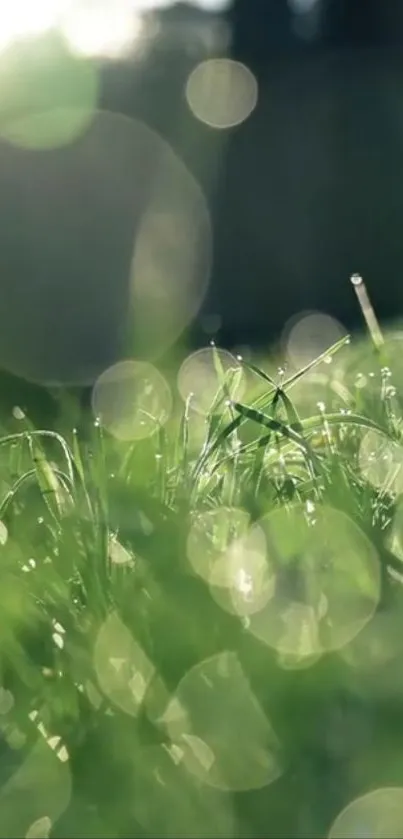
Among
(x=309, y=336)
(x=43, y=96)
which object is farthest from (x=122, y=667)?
(x=43, y=96)

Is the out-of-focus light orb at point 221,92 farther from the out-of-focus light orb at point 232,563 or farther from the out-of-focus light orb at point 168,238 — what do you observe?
the out-of-focus light orb at point 232,563

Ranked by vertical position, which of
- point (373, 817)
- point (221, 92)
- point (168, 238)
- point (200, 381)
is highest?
point (373, 817)

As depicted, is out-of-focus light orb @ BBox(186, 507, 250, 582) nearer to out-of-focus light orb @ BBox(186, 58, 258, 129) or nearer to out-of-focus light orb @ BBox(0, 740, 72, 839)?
out-of-focus light orb @ BBox(0, 740, 72, 839)

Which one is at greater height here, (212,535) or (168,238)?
(212,535)

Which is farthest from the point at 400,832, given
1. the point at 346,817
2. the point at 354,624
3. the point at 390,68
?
the point at 390,68

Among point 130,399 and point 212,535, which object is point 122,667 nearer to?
point 212,535

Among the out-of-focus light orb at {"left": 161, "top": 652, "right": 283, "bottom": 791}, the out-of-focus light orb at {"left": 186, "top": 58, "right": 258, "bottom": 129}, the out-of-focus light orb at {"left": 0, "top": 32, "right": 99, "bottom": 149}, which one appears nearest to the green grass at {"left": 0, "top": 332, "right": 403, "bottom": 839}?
the out-of-focus light orb at {"left": 161, "top": 652, "right": 283, "bottom": 791}

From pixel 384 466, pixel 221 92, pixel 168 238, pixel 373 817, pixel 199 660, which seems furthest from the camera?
pixel 221 92
